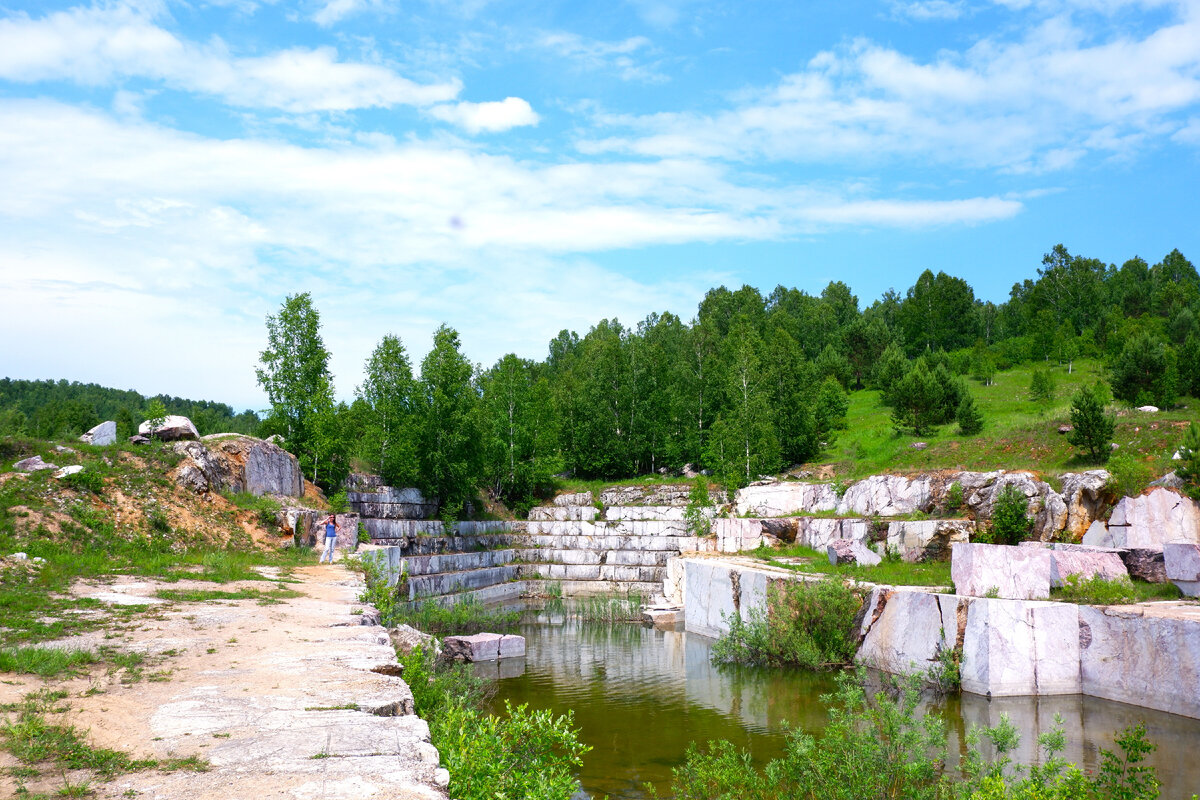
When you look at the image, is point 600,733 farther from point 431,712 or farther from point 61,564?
point 61,564

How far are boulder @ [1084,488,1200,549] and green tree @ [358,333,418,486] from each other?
77.1 feet

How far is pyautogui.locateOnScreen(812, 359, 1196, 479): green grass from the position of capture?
24.5 metres

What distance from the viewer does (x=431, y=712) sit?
836 centimetres

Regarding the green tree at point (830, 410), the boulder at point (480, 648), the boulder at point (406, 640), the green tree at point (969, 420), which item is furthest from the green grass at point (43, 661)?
the green tree at point (830, 410)

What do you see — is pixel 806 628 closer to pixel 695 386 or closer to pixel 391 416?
pixel 391 416

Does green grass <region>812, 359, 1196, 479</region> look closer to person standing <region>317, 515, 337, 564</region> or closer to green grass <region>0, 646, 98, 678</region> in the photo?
person standing <region>317, 515, 337, 564</region>

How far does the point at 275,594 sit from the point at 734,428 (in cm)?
2805

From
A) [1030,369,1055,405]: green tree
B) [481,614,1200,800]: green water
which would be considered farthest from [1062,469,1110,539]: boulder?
[1030,369,1055,405]: green tree

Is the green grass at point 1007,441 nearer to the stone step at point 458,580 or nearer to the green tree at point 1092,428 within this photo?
the green tree at point 1092,428

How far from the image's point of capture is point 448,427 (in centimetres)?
3241

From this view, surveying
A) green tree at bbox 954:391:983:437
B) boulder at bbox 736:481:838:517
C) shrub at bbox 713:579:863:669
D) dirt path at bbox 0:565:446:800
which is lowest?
Result: shrub at bbox 713:579:863:669

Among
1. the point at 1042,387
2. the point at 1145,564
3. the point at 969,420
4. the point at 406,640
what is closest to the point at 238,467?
the point at 406,640

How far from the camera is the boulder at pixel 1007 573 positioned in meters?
13.4

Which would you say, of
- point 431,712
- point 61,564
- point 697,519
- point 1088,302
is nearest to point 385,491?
point 697,519
